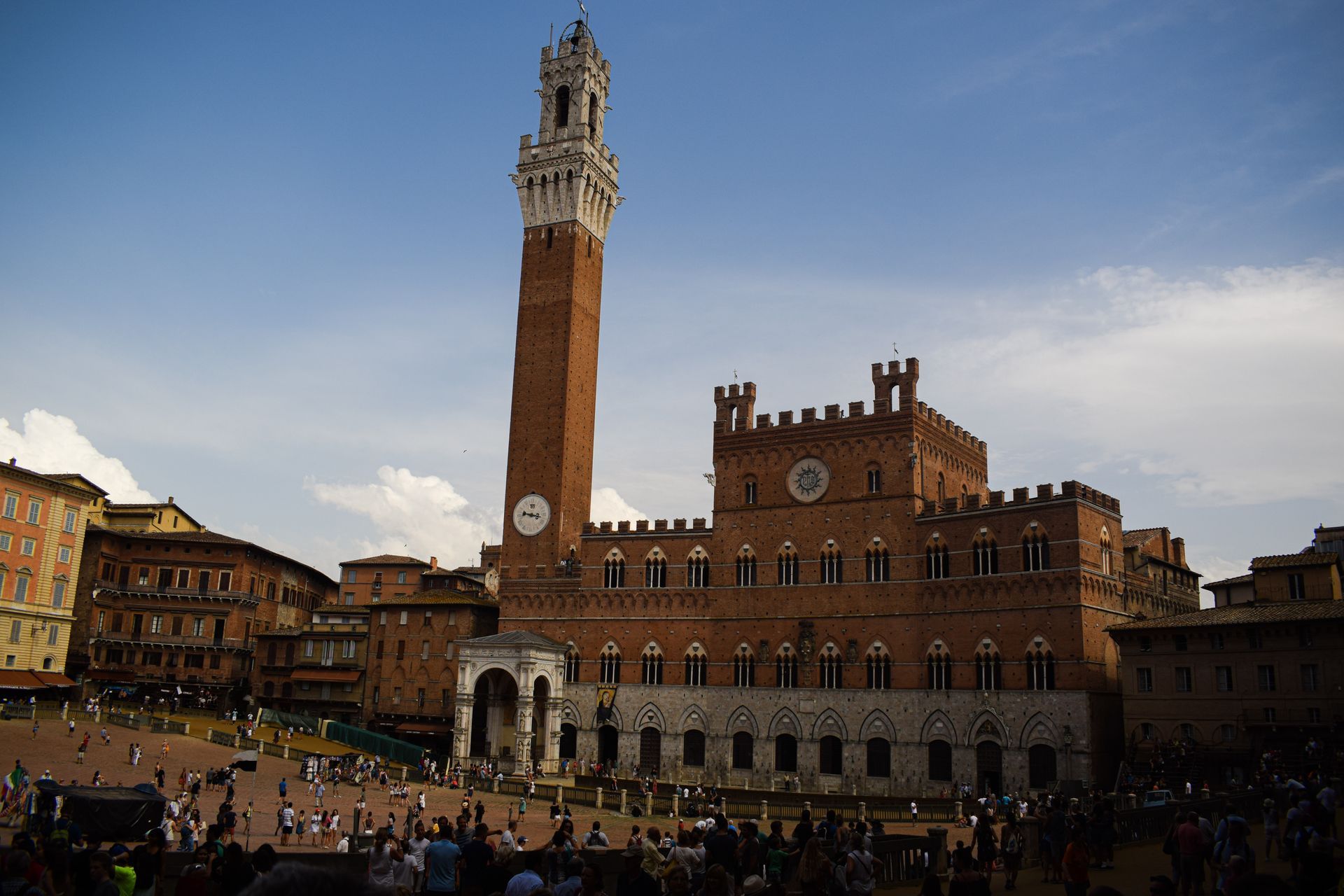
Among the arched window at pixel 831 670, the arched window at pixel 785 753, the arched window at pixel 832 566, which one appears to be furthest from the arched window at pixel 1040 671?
the arched window at pixel 785 753

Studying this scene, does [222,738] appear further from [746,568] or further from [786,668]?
[786,668]

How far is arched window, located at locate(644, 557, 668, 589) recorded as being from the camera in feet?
195

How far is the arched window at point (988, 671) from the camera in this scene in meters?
48.0

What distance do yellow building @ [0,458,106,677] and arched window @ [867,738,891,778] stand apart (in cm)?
4542

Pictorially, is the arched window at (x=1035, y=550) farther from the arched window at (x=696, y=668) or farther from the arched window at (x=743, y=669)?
the arched window at (x=696, y=668)

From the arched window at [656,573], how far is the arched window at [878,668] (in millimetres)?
12788

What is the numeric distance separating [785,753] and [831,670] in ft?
15.8

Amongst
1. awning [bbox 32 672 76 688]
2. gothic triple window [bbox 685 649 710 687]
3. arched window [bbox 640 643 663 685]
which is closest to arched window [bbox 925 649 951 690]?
gothic triple window [bbox 685 649 710 687]

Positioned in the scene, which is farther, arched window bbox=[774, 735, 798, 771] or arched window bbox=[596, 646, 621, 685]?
arched window bbox=[596, 646, 621, 685]

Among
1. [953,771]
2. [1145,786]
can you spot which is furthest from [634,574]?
[1145,786]

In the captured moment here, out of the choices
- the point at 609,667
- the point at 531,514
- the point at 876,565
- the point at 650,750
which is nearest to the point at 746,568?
the point at 876,565

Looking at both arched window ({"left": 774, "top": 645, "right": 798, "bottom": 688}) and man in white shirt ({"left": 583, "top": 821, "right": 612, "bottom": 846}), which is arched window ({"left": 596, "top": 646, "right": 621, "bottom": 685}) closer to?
arched window ({"left": 774, "top": 645, "right": 798, "bottom": 688})

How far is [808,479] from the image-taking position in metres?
56.4

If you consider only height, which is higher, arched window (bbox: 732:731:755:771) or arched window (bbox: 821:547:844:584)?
arched window (bbox: 821:547:844:584)
